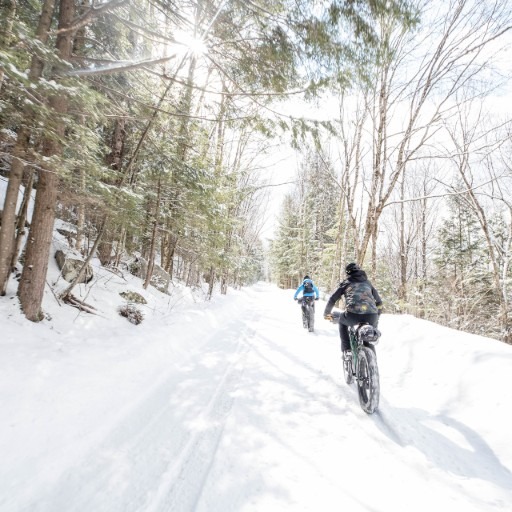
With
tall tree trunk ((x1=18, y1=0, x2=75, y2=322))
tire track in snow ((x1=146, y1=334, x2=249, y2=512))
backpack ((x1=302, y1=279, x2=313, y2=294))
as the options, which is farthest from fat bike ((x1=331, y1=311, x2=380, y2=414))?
tall tree trunk ((x1=18, y1=0, x2=75, y2=322))

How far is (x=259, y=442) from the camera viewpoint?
3152mm

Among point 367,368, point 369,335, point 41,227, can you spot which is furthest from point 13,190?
point 367,368

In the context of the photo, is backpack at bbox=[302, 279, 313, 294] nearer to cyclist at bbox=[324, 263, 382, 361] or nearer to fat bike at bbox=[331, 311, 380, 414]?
cyclist at bbox=[324, 263, 382, 361]

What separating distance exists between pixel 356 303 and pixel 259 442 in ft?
8.19

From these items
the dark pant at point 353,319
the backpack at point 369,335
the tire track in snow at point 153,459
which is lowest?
the tire track in snow at point 153,459

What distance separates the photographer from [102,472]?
2.59 metres

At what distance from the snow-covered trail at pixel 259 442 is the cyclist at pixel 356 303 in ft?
3.53

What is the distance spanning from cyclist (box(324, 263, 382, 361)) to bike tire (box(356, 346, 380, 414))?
21.7 inches

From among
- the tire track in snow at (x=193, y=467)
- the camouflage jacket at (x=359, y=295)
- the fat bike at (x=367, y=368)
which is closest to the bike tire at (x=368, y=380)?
the fat bike at (x=367, y=368)

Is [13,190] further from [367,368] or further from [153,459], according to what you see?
[367,368]

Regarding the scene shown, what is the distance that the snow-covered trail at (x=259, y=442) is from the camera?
2.36m

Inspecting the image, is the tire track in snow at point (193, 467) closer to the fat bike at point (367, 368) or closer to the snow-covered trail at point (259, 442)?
the snow-covered trail at point (259, 442)

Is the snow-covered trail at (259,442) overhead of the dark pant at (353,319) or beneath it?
beneath

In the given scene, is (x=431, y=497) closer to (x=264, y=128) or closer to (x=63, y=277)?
(x=264, y=128)
